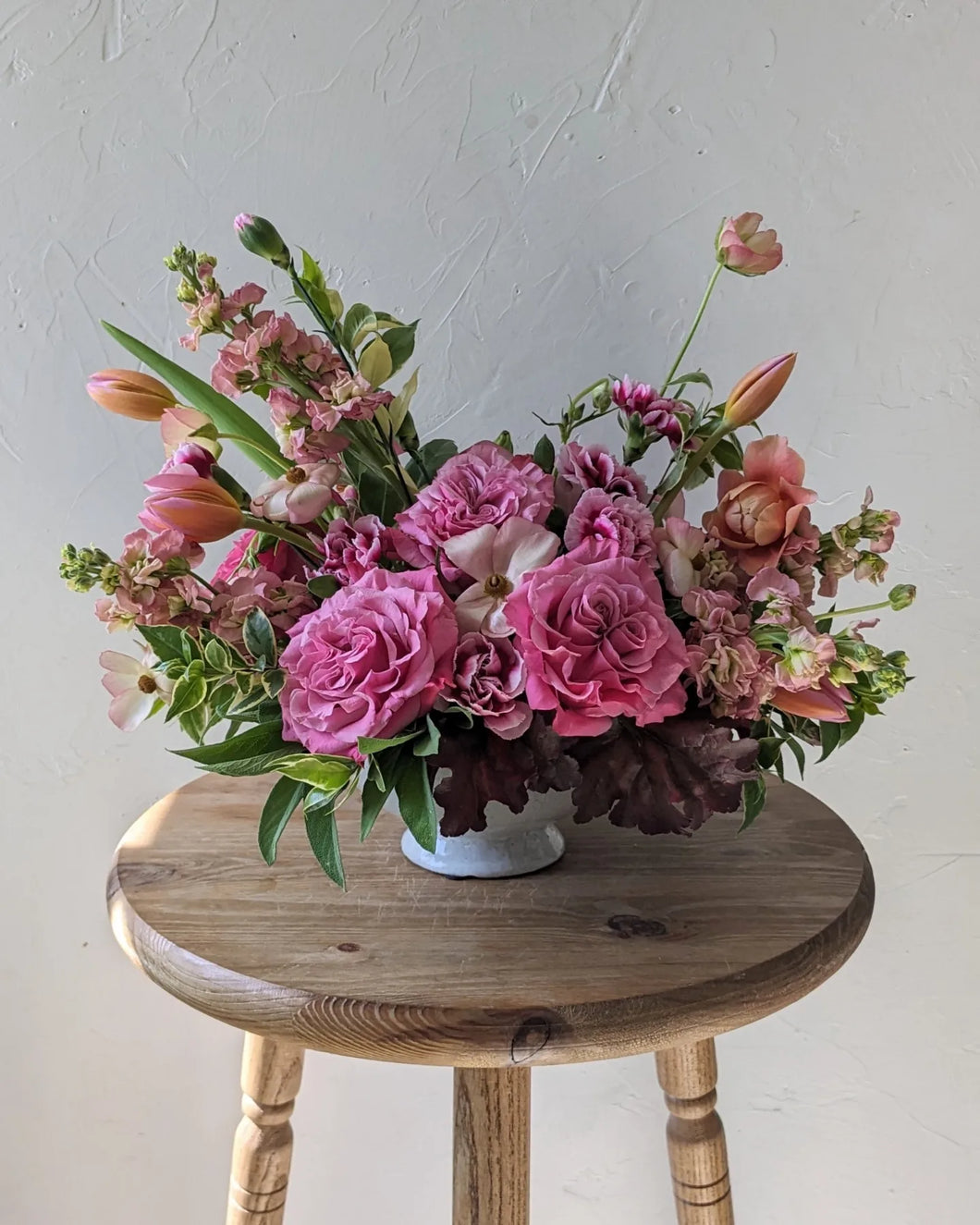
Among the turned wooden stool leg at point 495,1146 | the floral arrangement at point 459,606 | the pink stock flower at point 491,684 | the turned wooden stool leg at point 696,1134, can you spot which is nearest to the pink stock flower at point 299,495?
the floral arrangement at point 459,606

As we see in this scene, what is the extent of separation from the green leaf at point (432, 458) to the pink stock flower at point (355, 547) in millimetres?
80

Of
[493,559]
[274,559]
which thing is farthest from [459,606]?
[274,559]

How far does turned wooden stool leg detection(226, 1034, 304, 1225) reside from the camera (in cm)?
73

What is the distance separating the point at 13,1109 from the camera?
933mm

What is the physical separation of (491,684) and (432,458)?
0.61 feet

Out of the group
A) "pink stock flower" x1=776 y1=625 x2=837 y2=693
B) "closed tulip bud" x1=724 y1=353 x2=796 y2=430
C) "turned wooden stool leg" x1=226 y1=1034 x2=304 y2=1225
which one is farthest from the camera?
"turned wooden stool leg" x1=226 y1=1034 x2=304 y2=1225

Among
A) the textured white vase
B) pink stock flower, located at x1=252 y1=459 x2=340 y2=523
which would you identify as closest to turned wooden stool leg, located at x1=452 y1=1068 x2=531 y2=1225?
the textured white vase

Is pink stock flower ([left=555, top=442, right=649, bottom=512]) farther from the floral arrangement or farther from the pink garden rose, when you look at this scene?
the pink garden rose

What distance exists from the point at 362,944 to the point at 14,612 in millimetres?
469

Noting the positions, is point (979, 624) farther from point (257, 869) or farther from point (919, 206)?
point (257, 869)

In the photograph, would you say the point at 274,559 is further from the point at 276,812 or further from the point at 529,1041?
the point at 529,1041

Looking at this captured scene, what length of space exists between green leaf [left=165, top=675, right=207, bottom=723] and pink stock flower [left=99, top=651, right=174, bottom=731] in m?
0.02

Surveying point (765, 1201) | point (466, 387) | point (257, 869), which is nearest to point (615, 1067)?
point (765, 1201)

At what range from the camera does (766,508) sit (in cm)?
53
